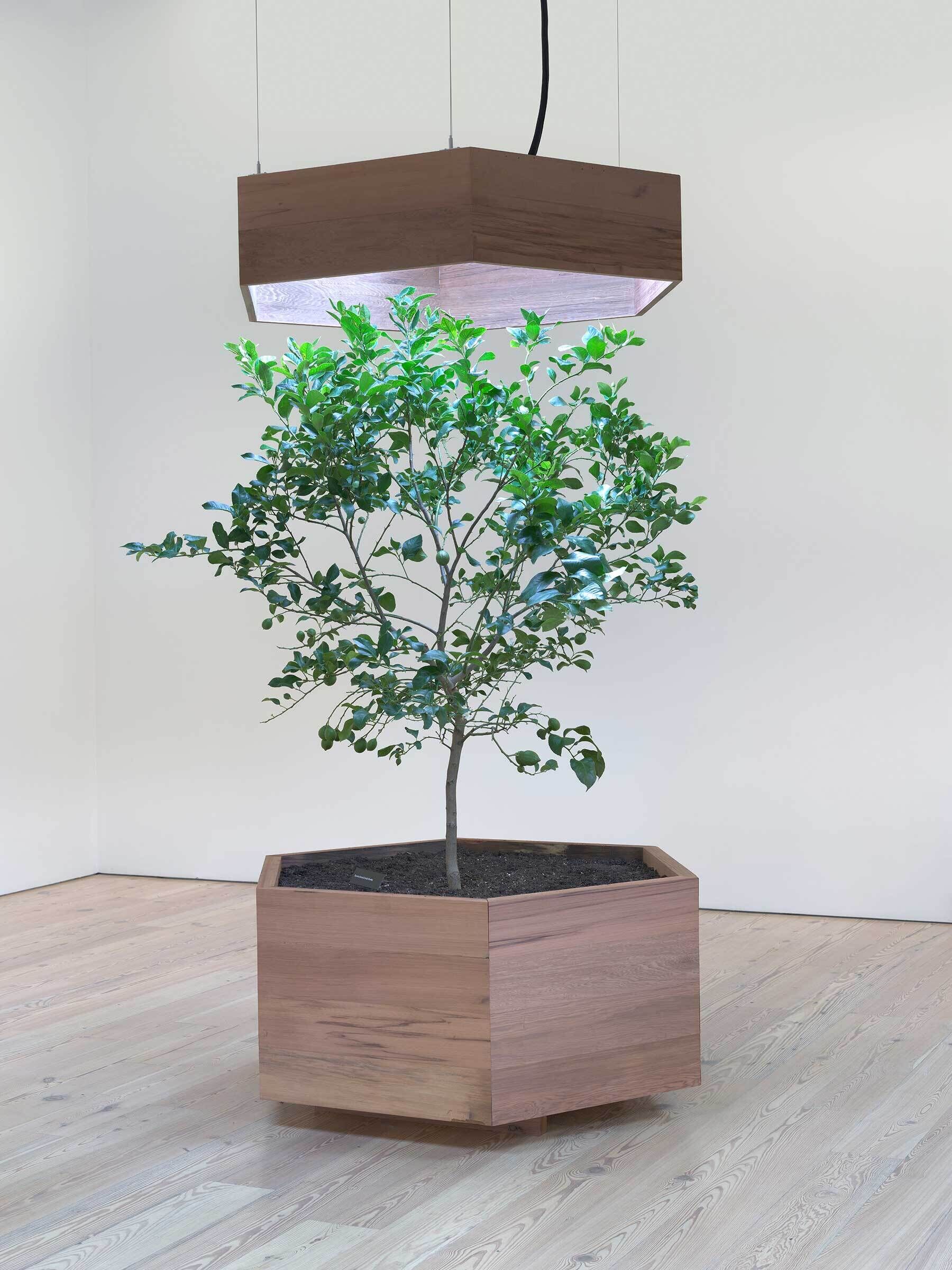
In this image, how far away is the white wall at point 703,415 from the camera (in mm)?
3801

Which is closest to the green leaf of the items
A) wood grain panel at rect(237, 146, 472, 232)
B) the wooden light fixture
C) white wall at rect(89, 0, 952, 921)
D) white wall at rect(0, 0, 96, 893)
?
the wooden light fixture

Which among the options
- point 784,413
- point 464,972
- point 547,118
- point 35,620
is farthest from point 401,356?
point 35,620

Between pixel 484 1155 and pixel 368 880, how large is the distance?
0.51 metres

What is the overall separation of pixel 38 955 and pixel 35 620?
1.38 metres

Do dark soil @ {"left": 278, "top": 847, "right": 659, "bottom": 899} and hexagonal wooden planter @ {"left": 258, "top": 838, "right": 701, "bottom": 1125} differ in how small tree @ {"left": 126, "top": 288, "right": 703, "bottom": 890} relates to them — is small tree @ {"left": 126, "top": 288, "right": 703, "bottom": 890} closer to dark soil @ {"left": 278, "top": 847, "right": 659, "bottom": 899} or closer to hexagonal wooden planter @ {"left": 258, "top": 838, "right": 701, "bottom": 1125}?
dark soil @ {"left": 278, "top": 847, "right": 659, "bottom": 899}

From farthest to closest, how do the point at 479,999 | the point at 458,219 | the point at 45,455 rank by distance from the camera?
the point at 45,455, the point at 479,999, the point at 458,219

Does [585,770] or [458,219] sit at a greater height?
[458,219]

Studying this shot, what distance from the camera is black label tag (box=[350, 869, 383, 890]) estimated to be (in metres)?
2.33

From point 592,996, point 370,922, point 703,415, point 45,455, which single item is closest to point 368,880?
point 370,922

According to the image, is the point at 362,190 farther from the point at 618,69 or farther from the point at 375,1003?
the point at 618,69

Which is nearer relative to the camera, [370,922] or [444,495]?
[370,922]

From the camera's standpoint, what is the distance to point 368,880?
235 centimetres

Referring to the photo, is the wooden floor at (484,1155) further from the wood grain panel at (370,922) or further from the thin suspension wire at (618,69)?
the thin suspension wire at (618,69)

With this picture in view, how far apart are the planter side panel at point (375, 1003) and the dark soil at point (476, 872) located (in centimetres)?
7
